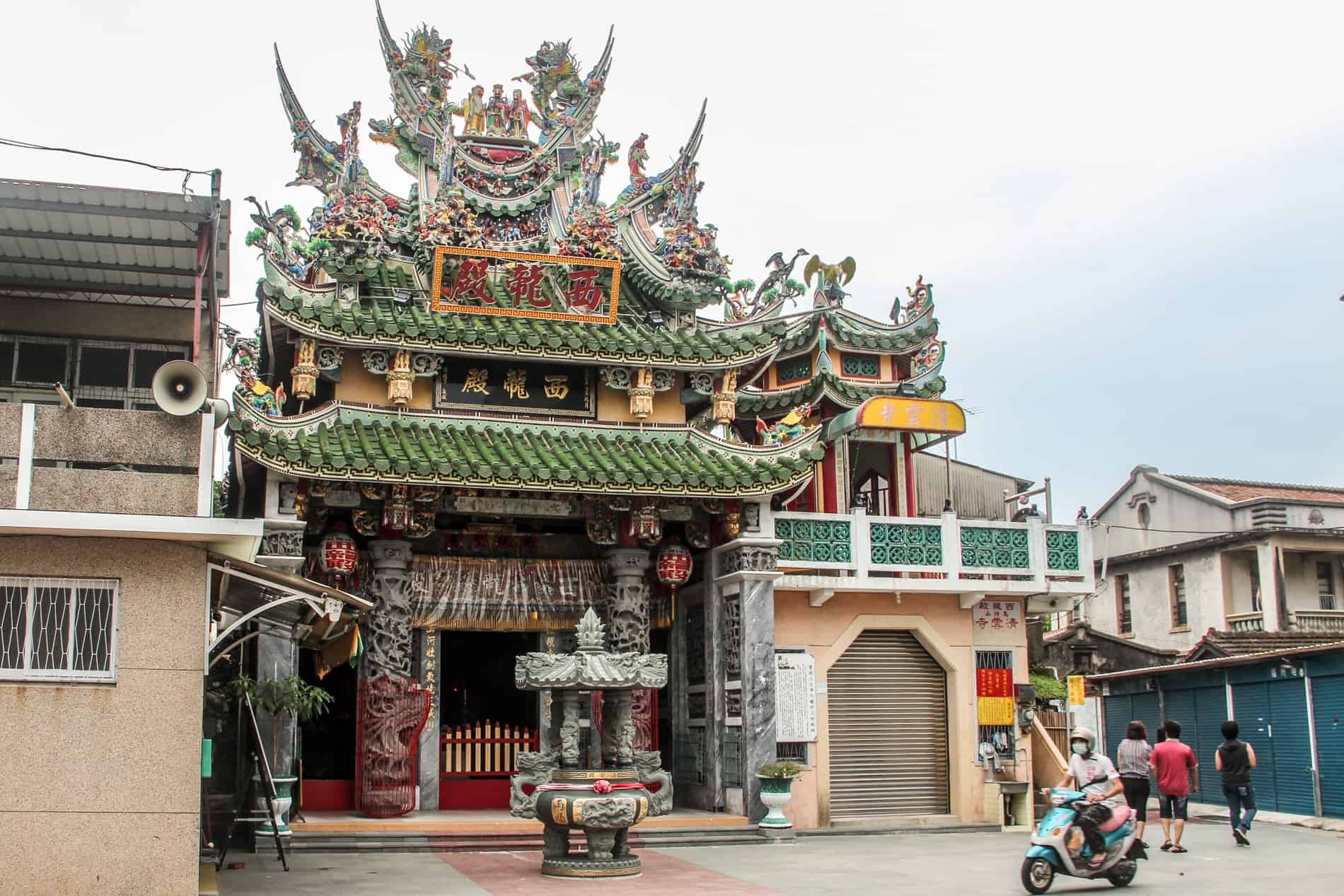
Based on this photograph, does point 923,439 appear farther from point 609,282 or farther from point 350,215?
point 350,215

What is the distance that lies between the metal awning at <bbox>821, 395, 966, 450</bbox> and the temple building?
46 millimetres

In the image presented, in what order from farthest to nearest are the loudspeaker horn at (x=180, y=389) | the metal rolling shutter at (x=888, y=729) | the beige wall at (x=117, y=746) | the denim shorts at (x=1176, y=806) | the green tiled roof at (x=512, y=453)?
the metal rolling shutter at (x=888, y=729)
the green tiled roof at (x=512, y=453)
the denim shorts at (x=1176, y=806)
the loudspeaker horn at (x=180, y=389)
the beige wall at (x=117, y=746)

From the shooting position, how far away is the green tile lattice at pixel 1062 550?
68.7 feet

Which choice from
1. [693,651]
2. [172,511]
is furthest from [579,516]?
[172,511]

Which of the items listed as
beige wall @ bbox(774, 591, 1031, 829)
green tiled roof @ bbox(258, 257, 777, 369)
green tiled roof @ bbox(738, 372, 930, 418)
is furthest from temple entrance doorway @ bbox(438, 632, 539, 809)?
green tiled roof @ bbox(738, 372, 930, 418)

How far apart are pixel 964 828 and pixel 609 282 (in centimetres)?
932

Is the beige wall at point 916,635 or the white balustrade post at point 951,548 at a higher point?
the white balustrade post at point 951,548

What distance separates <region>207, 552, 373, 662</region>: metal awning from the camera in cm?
1210

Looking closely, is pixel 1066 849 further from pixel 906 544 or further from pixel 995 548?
pixel 995 548

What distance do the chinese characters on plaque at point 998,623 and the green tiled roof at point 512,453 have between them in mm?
4278

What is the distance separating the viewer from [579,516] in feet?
63.2

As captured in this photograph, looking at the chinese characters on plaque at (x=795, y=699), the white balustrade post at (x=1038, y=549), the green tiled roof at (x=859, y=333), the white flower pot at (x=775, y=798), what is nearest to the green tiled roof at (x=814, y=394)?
the green tiled roof at (x=859, y=333)

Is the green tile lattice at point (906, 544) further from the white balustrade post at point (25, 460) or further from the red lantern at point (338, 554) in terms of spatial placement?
the white balustrade post at point (25, 460)

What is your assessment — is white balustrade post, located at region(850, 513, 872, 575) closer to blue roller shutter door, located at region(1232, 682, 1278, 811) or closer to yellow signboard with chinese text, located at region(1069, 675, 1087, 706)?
yellow signboard with chinese text, located at region(1069, 675, 1087, 706)
